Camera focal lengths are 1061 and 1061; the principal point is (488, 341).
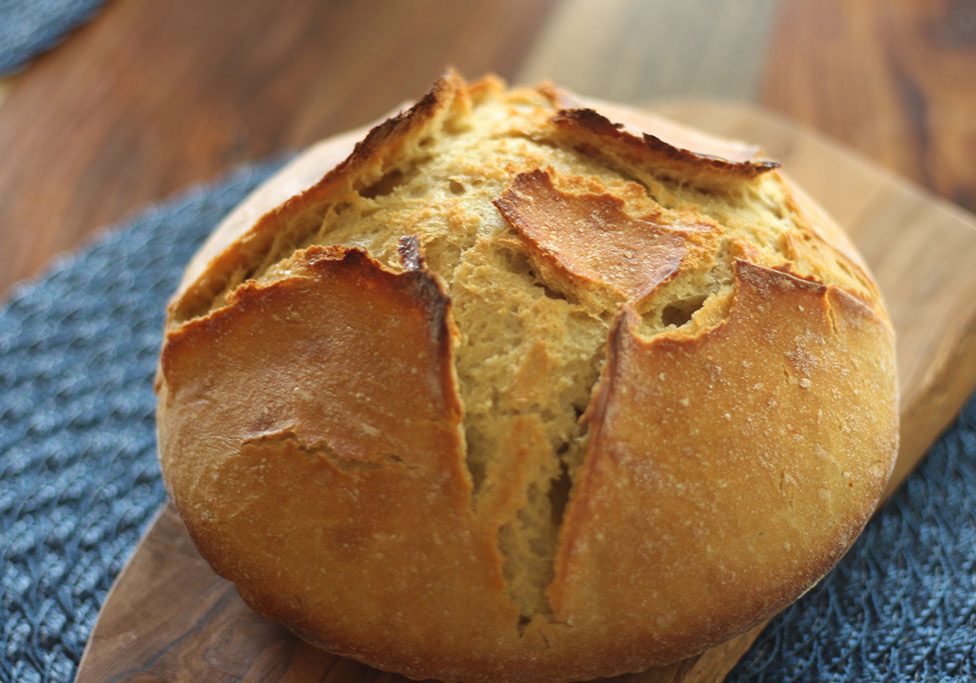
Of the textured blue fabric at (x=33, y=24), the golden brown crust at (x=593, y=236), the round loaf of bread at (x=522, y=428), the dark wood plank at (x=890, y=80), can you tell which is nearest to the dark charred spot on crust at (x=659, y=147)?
the round loaf of bread at (x=522, y=428)

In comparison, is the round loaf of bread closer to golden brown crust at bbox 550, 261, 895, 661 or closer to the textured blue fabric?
golden brown crust at bbox 550, 261, 895, 661

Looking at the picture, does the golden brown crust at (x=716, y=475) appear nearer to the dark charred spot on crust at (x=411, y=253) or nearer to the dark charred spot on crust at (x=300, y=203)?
the dark charred spot on crust at (x=411, y=253)

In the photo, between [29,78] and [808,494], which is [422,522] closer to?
[808,494]

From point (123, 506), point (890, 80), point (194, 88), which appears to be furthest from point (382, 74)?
point (123, 506)

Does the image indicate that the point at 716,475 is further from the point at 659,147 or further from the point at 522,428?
the point at 659,147

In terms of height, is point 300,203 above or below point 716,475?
above

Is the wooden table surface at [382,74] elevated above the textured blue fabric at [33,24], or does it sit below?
below
